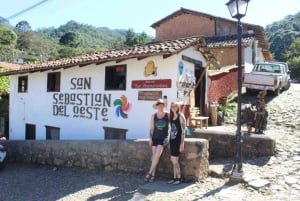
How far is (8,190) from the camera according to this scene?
8.57 metres

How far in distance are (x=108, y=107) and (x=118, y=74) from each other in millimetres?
1283

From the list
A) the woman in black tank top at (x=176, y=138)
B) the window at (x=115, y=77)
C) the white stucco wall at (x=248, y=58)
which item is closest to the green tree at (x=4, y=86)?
the window at (x=115, y=77)

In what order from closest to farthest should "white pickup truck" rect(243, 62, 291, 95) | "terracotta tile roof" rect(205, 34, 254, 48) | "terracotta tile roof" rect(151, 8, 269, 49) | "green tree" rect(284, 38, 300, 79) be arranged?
1. "white pickup truck" rect(243, 62, 291, 95)
2. "terracotta tile roof" rect(205, 34, 254, 48)
3. "terracotta tile roof" rect(151, 8, 269, 49)
4. "green tree" rect(284, 38, 300, 79)

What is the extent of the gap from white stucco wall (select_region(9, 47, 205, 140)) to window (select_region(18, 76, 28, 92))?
27 cm

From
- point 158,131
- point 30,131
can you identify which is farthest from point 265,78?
point 30,131

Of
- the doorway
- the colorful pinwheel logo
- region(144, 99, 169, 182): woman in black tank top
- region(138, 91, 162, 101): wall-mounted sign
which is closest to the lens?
region(144, 99, 169, 182): woman in black tank top

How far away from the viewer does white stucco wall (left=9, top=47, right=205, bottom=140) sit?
11625 millimetres

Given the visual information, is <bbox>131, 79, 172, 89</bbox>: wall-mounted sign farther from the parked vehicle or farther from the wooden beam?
the parked vehicle

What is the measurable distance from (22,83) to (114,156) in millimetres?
10631

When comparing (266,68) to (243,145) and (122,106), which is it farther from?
(243,145)

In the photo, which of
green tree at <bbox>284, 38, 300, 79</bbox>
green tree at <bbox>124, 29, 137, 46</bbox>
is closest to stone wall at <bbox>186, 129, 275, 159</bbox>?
green tree at <bbox>284, 38, 300, 79</bbox>

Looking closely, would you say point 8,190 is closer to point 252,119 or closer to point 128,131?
point 128,131

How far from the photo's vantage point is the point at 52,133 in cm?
1563

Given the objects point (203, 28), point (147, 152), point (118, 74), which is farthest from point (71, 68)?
point (203, 28)
